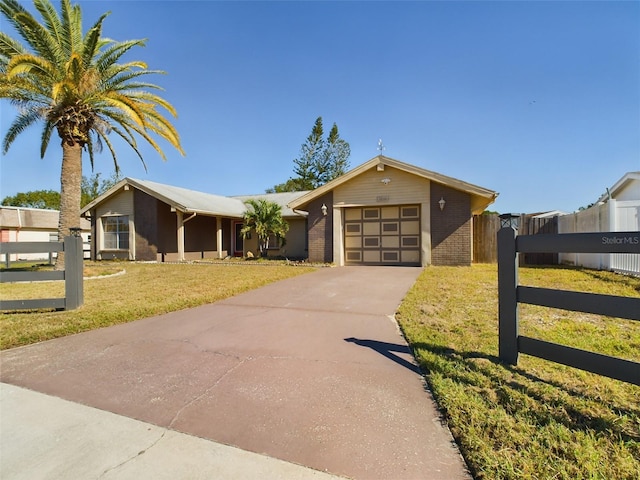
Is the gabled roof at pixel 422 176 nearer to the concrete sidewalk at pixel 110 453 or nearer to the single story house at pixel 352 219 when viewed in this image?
the single story house at pixel 352 219

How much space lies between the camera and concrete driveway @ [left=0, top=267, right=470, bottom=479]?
2.15 meters

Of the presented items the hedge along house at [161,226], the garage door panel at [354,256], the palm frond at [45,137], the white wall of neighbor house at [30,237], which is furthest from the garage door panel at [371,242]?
the white wall of neighbor house at [30,237]

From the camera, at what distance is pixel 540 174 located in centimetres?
2022

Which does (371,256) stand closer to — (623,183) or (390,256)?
(390,256)

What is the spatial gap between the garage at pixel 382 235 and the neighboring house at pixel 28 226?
77.1 feet

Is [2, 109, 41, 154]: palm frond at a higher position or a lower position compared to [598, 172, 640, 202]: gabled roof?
higher

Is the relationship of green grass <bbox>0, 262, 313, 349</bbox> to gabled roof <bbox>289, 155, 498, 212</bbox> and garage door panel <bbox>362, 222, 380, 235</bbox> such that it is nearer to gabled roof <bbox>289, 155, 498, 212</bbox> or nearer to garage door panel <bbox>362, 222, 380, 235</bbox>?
garage door panel <bbox>362, 222, 380, 235</bbox>

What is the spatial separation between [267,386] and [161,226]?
1669 centimetres

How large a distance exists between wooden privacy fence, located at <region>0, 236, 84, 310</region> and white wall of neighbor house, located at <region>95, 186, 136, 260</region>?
1285 centimetres

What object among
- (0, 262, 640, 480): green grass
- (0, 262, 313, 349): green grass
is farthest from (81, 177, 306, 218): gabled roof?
(0, 262, 640, 480): green grass

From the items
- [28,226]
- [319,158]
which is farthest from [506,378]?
[319,158]

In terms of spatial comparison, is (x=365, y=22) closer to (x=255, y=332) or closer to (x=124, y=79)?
(x=124, y=79)

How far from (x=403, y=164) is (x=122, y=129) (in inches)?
459

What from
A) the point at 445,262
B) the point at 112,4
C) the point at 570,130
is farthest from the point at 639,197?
the point at 112,4
